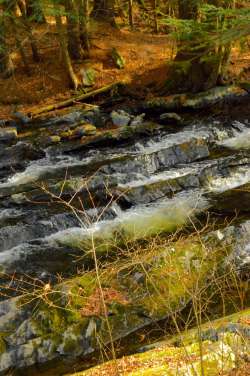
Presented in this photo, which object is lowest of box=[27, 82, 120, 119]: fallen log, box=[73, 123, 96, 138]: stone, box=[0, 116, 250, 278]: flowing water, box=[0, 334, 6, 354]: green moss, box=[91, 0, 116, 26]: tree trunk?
box=[0, 334, 6, 354]: green moss

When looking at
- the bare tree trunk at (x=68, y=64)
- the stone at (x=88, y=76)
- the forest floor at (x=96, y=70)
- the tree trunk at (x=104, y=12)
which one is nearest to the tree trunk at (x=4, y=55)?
the forest floor at (x=96, y=70)

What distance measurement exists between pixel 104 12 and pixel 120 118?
10.4 meters

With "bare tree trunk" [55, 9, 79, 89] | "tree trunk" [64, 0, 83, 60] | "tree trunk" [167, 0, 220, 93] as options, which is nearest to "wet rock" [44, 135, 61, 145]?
→ "bare tree trunk" [55, 9, 79, 89]

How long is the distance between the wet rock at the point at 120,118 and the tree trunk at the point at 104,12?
9083mm

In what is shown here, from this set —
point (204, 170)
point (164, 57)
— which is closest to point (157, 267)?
point (204, 170)

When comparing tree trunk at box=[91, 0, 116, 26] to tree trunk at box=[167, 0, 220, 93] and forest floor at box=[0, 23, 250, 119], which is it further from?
tree trunk at box=[167, 0, 220, 93]

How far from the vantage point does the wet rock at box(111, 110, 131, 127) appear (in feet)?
49.1

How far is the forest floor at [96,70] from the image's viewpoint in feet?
56.4

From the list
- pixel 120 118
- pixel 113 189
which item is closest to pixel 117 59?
pixel 120 118

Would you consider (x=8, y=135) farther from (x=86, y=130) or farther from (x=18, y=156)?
(x=86, y=130)

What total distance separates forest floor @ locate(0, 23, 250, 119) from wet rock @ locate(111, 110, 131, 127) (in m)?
2.23

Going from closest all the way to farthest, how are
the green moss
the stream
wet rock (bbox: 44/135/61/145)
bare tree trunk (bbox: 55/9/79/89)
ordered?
the green moss
the stream
wet rock (bbox: 44/135/61/145)
bare tree trunk (bbox: 55/9/79/89)

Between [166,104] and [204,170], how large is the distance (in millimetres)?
5231

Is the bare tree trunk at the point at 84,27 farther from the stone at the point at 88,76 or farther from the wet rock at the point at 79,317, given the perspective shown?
the wet rock at the point at 79,317
